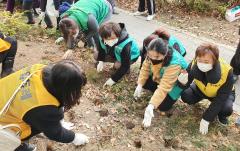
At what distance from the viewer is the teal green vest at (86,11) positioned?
5293 mm

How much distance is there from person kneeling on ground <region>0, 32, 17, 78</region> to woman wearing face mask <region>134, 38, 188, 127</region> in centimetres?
168

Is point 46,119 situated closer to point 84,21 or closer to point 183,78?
point 183,78

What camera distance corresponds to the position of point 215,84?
13.3ft

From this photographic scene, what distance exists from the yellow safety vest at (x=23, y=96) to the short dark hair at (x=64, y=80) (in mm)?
61

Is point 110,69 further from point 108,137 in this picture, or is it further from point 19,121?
point 19,121

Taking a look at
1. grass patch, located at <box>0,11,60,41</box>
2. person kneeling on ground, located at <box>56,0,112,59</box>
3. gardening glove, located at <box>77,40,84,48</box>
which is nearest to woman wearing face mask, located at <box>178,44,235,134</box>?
person kneeling on ground, located at <box>56,0,112,59</box>

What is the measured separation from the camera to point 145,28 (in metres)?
7.73

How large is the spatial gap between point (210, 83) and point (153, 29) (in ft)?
12.6

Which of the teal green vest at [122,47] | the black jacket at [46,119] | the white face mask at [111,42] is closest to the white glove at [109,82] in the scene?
the teal green vest at [122,47]

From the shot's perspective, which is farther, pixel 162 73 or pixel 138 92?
pixel 138 92

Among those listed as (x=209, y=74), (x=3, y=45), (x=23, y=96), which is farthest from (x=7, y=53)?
(x=209, y=74)

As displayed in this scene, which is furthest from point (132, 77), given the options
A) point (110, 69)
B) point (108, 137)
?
point (108, 137)

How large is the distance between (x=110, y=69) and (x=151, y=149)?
1807 millimetres

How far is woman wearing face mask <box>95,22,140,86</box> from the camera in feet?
15.0
